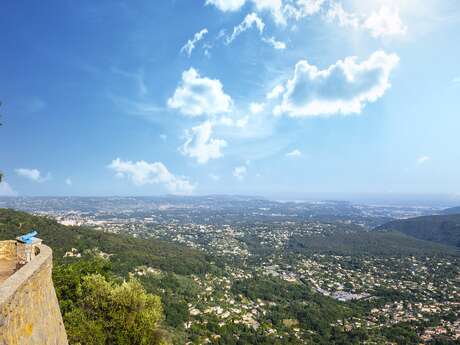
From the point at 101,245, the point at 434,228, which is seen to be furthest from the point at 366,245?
the point at 101,245

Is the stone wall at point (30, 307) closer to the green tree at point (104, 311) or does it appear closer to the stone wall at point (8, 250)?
the stone wall at point (8, 250)

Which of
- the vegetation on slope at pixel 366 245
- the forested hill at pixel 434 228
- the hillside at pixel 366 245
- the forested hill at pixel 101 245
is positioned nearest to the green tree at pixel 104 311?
the forested hill at pixel 101 245

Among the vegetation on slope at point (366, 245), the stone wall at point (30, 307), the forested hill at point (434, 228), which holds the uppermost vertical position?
the stone wall at point (30, 307)

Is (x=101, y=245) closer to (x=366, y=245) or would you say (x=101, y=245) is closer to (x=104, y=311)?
(x=104, y=311)

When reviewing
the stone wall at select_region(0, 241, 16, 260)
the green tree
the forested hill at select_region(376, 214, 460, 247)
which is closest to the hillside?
the forested hill at select_region(376, 214, 460, 247)

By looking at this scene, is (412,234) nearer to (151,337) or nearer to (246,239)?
(246,239)

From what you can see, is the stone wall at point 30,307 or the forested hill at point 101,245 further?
the forested hill at point 101,245
